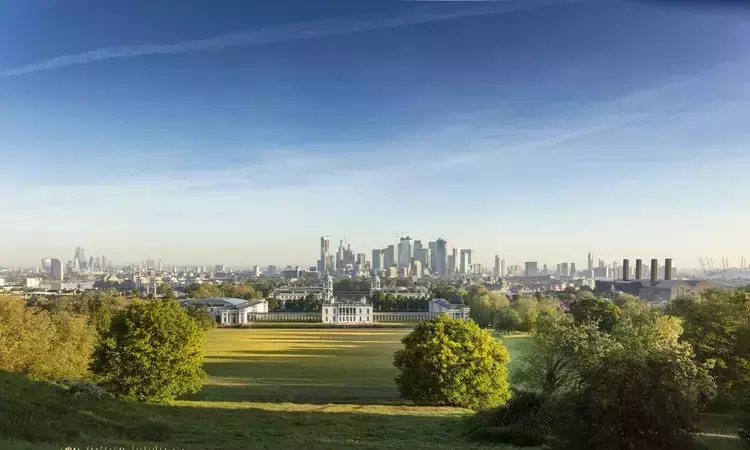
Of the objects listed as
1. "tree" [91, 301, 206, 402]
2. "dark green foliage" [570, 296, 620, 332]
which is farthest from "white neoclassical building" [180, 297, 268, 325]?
"tree" [91, 301, 206, 402]

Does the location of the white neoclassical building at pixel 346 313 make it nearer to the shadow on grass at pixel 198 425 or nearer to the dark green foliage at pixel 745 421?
the shadow on grass at pixel 198 425

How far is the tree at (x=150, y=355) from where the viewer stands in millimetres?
22172

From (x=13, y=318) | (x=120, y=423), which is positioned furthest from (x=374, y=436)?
(x=13, y=318)

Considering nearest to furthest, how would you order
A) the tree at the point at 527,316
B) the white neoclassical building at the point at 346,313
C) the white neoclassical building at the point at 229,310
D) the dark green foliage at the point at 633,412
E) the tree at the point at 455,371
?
the dark green foliage at the point at 633,412, the tree at the point at 455,371, the tree at the point at 527,316, the white neoclassical building at the point at 229,310, the white neoclassical building at the point at 346,313

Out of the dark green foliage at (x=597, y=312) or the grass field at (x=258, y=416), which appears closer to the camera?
the grass field at (x=258, y=416)

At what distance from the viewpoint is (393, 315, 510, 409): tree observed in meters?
24.1

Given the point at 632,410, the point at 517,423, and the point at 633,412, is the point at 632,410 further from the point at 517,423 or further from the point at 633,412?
the point at 517,423

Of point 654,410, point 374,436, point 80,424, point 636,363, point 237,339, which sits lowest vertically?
point 237,339

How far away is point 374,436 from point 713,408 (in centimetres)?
1410

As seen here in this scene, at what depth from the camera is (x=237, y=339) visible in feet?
186

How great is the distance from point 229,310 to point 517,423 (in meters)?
73.8

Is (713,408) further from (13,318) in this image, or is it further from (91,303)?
(91,303)

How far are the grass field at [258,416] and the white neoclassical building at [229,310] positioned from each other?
48.5 metres

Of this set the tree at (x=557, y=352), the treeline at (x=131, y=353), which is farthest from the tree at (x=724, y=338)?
the treeline at (x=131, y=353)
